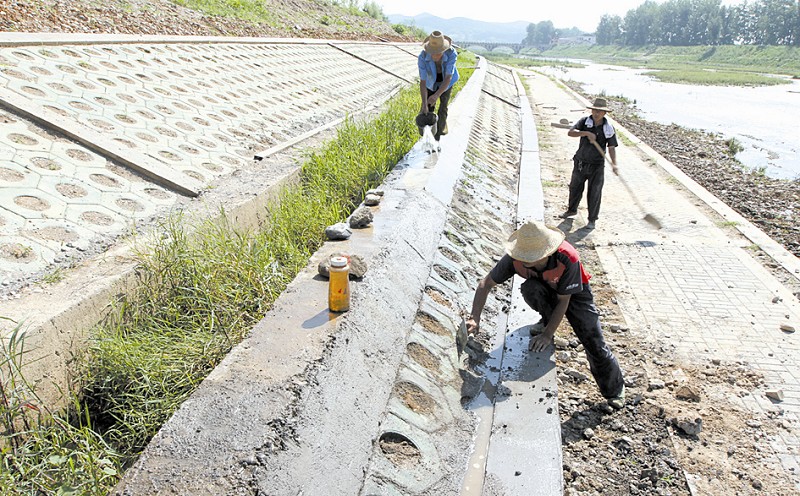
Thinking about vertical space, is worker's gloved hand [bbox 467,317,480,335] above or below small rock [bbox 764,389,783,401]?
above

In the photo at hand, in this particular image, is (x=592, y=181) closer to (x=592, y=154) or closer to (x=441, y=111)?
(x=592, y=154)

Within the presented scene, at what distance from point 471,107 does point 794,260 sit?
22.1ft

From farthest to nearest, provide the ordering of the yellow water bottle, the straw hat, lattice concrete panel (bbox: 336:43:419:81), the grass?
lattice concrete panel (bbox: 336:43:419:81)
the grass
the straw hat
the yellow water bottle

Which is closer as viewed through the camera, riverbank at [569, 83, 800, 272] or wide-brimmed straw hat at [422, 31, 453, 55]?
wide-brimmed straw hat at [422, 31, 453, 55]

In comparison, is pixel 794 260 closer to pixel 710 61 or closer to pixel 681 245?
pixel 681 245

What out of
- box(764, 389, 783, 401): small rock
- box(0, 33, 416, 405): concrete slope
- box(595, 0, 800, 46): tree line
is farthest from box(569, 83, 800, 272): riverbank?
box(595, 0, 800, 46): tree line

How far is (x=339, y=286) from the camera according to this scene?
3438 millimetres

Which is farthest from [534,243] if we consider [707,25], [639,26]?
[639,26]

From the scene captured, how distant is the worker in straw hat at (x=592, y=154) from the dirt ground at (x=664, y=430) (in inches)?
117

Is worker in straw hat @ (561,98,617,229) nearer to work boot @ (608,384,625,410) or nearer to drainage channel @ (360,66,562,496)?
drainage channel @ (360,66,562,496)

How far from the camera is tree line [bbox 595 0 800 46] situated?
67.4 m

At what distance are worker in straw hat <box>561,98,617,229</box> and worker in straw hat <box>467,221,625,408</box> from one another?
138 inches

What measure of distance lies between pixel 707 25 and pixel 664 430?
98.1 metres

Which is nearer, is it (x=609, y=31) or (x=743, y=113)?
(x=743, y=113)
